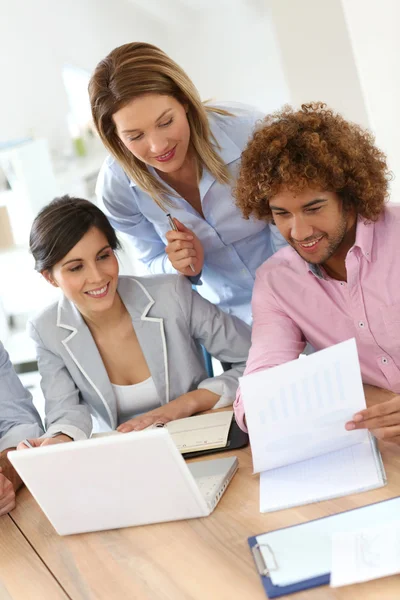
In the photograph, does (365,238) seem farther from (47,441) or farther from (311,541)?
(47,441)

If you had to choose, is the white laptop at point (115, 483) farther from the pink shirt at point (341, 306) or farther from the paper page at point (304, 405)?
the pink shirt at point (341, 306)

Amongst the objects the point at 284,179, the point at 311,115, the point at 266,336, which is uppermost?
the point at 311,115

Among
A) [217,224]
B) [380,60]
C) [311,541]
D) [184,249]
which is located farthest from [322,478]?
[380,60]

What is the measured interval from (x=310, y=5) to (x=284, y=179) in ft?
5.91

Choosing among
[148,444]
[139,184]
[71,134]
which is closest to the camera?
[148,444]

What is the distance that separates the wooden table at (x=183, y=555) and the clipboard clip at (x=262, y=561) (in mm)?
15

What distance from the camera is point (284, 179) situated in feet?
5.15

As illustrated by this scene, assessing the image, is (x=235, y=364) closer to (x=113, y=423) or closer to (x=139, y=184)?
(x=113, y=423)

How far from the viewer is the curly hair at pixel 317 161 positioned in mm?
1571

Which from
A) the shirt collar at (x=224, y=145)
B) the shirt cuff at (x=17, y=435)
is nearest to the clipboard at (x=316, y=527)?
the shirt cuff at (x=17, y=435)

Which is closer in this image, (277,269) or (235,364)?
(277,269)

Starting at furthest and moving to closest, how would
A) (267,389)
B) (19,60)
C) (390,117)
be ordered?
(19,60), (390,117), (267,389)

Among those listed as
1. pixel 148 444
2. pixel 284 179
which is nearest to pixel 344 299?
pixel 284 179

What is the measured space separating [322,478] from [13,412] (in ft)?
3.16
